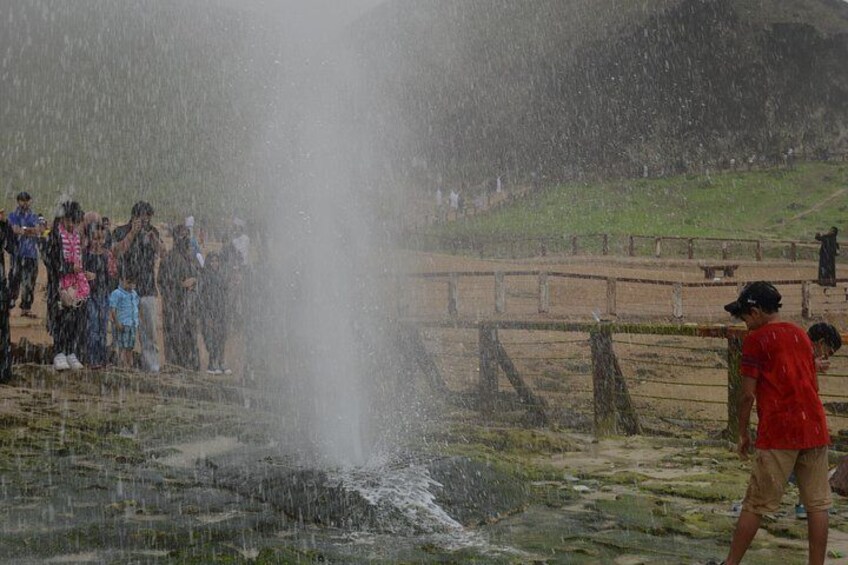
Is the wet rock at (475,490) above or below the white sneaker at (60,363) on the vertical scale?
below

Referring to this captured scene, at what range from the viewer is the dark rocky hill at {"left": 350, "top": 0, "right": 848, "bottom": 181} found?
2311 inches

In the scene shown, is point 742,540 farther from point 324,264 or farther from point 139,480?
point 324,264

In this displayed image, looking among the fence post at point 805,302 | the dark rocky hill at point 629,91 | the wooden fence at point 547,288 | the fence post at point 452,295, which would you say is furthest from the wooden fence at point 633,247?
the dark rocky hill at point 629,91

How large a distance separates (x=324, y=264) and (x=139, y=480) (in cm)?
344

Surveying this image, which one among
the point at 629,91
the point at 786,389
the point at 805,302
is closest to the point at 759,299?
the point at 786,389

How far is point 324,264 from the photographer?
9148 mm

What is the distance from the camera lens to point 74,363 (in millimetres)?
9008

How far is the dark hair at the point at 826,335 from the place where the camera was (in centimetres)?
499

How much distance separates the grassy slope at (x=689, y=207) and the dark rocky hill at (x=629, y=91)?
13.0ft

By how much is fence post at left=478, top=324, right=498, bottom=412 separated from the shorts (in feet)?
12.3

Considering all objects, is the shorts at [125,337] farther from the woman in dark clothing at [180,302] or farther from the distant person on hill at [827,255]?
the distant person on hill at [827,255]

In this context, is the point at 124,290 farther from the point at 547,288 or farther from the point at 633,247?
the point at 633,247

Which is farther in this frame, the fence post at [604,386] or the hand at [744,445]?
the fence post at [604,386]

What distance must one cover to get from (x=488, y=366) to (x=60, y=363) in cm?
445
